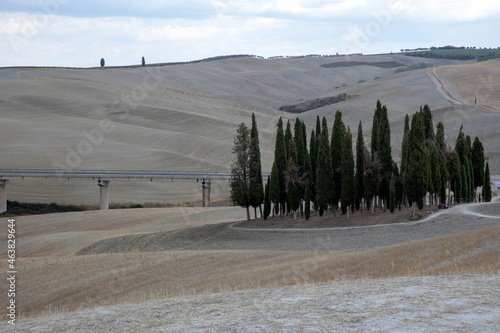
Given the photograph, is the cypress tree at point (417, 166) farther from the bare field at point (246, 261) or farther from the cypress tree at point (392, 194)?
the bare field at point (246, 261)

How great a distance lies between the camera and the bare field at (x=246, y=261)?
933 inches

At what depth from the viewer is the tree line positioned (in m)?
46.2

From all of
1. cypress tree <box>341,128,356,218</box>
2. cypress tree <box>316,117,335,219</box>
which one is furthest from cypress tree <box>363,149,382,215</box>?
cypress tree <box>316,117,335,219</box>

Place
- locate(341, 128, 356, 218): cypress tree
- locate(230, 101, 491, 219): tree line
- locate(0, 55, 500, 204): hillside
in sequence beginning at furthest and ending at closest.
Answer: locate(0, 55, 500, 204): hillside, locate(341, 128, 356, 218): cypress tree, locate(230, 101, 491, 219): tree line

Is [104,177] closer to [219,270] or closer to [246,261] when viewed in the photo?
[246,261]

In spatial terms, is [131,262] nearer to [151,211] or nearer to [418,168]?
[418,168]

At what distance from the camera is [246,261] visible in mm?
31344

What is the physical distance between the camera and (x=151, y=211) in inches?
2719

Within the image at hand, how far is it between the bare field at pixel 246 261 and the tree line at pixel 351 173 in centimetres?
379

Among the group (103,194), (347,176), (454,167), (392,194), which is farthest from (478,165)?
(103,194)

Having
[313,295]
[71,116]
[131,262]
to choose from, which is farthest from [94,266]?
[71,116]

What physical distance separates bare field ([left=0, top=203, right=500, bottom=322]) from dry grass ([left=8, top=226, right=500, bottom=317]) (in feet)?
0.15

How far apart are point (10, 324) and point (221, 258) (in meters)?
15.1

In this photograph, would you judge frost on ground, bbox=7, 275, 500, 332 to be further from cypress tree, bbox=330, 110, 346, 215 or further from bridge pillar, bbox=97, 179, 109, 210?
bridge pillar, bbox=97, 179, 109, 210
